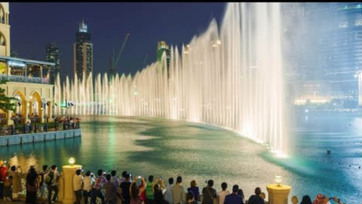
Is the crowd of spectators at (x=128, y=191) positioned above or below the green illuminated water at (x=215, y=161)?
above

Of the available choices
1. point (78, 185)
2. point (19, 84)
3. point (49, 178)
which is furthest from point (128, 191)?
point (19, 84)

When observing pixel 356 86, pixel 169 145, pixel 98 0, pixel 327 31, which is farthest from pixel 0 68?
pixel 327 31

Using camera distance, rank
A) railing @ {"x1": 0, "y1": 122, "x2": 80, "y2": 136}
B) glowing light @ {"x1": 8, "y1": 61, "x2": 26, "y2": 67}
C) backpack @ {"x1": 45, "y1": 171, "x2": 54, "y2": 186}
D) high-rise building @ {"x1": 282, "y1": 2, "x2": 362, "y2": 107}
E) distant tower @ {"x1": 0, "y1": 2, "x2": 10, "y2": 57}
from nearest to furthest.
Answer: backpack @ {"x1": 45, "y1": 171, "x2": 54, "y2": 186} → railing @ {"x1": 0, "y1": 122, "x2": 80, "y2": 136} → glowing light @ {"x1": 8, "y1": 61, "x2": 26, "y2": 67} → distant tower @ {"x1": 0, "y1": 2, "x2": 10, "y2": 57} → high-rise building @ {"x1": 282, "y1": 2, "x2": 362, "y2": 107}

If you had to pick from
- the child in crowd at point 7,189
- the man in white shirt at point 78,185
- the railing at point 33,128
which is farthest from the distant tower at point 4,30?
the man in white shirt at point 78,185

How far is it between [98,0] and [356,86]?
18480 centimetres

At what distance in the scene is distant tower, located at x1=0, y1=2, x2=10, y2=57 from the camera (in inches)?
1626

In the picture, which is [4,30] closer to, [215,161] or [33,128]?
[33,128]

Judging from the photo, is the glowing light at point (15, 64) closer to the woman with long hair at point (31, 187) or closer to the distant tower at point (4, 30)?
the distant tower at point (4, 30)

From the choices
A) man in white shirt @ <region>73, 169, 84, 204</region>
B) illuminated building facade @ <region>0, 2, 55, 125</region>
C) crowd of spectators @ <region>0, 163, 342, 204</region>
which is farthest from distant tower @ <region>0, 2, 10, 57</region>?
man in white shirt @ <region>73, 169, 84, 204</region>

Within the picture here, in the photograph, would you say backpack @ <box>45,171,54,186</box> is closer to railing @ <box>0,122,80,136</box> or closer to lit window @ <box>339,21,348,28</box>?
railing @ <box>0,122,80,136</box>

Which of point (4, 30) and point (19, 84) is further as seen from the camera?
point (4, 30)

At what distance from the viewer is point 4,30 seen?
136 feet

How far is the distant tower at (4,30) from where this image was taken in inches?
1626

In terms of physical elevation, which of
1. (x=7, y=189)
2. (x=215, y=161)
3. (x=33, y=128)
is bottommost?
(x=215, y=161)
